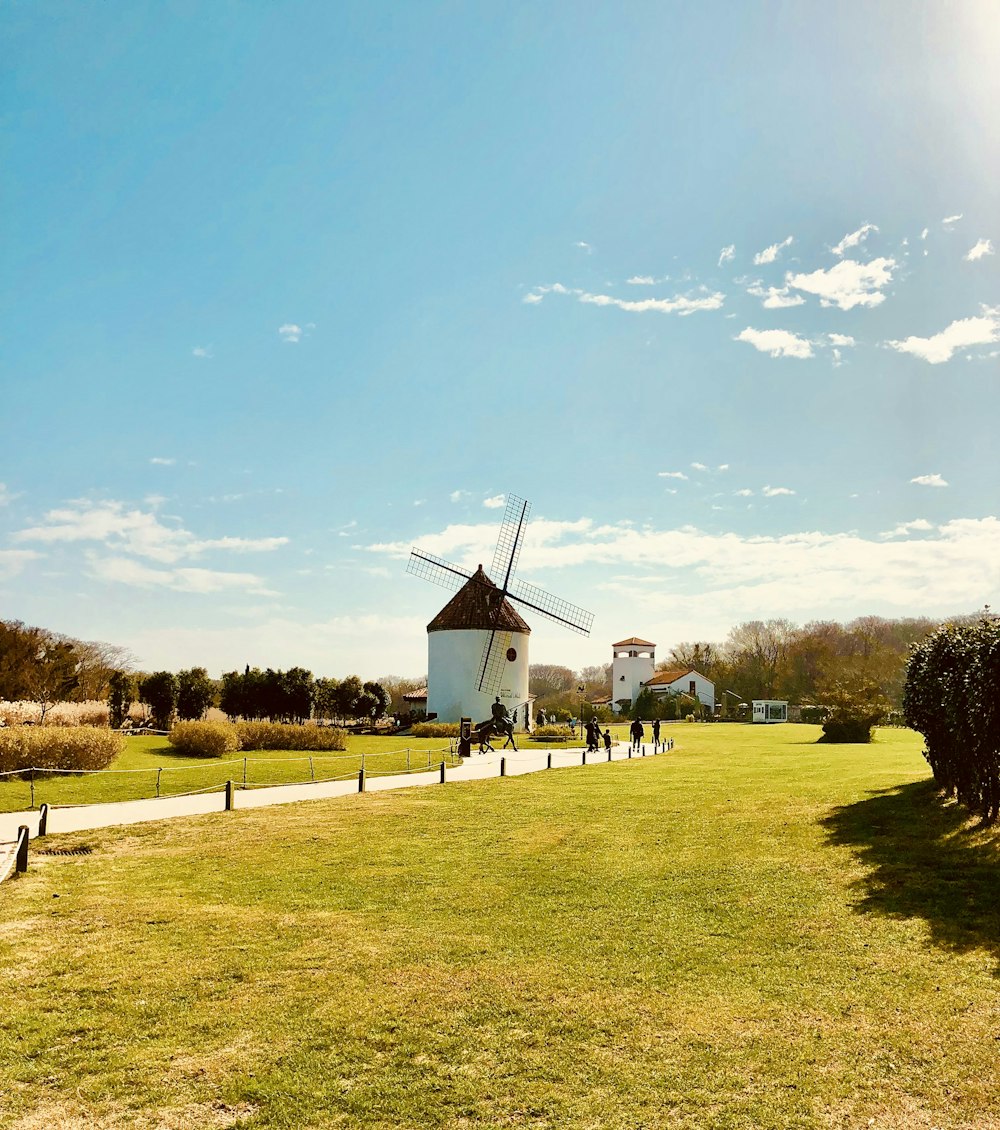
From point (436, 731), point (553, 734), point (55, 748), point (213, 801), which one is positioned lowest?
point (553, 734)

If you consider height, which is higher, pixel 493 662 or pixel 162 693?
pixel 493 662

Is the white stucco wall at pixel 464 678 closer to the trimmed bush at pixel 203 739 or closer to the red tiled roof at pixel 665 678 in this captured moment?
the trimmed bush at pixel 203 739

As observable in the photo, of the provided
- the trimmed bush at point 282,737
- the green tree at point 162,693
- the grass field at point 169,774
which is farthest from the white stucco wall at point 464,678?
the trimmed bush at point 282,737

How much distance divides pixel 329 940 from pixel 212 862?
15.4 feet

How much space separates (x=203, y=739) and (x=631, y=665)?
204 feet

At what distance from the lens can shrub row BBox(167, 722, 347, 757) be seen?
1132 inches

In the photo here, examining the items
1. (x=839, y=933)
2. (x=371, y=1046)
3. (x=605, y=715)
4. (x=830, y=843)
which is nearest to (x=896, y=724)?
(x=605, y=715)

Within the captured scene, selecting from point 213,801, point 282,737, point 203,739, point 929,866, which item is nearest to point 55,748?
point 203,739

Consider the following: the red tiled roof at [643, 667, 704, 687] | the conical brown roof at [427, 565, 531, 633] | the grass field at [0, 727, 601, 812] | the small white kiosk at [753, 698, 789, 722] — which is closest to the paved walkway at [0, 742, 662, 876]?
the grass field at [0, 727, 601, 812]

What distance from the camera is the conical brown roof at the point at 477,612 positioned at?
2050 inches

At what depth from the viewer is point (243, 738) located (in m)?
32.6

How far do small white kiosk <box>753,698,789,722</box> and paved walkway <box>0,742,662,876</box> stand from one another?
54.4m

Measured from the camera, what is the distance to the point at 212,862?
12328 millimetres

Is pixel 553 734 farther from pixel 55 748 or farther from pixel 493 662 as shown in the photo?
pixel 55 748
